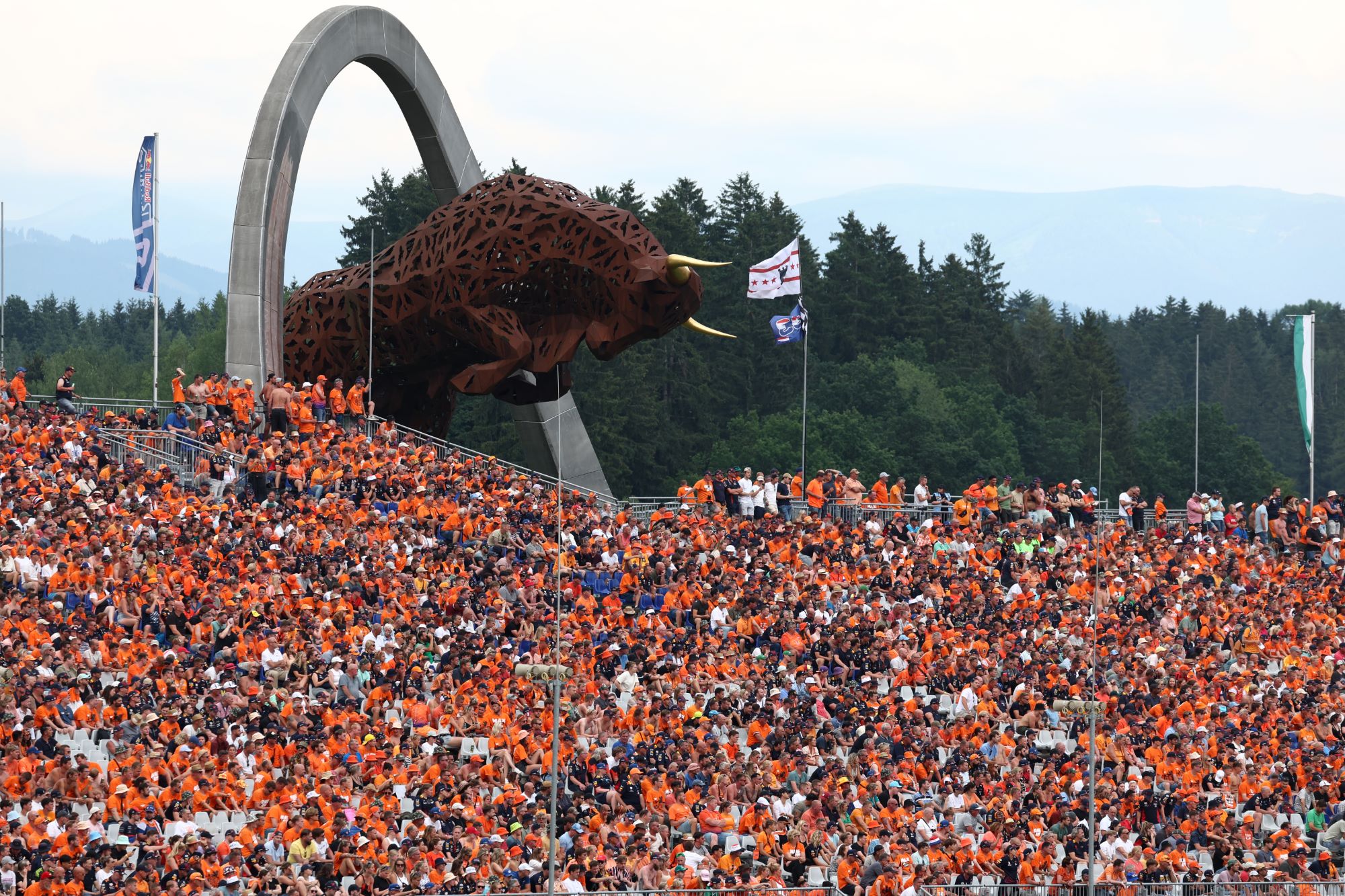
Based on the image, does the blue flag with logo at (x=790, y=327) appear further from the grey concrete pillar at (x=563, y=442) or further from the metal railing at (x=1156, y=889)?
the metal railing at (x=1156, y=889)

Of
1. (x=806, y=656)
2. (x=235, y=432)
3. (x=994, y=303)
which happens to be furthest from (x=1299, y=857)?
(x=994, y=303)

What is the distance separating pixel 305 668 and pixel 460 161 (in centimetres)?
2162

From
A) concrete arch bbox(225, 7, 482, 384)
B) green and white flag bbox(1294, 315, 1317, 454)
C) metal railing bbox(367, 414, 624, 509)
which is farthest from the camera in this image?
green and white flag bbox(1294, 315, 1317, 454)

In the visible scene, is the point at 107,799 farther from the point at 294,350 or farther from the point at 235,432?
the point at 294,350

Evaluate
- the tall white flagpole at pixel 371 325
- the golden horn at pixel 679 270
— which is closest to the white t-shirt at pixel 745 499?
the golden horn at pixel 679 270

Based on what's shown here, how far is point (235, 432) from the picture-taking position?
105 feet

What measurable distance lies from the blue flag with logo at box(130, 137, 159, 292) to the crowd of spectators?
3.93 m

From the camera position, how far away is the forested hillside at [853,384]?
70.5 m

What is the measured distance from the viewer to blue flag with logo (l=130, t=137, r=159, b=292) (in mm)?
35438

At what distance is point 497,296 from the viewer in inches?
1471

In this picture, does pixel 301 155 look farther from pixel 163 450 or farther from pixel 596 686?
pixel 596 686

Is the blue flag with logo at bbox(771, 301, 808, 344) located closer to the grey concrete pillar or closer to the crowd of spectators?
the grey concrete pillar

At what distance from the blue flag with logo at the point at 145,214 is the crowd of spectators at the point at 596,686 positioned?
12.9 ft

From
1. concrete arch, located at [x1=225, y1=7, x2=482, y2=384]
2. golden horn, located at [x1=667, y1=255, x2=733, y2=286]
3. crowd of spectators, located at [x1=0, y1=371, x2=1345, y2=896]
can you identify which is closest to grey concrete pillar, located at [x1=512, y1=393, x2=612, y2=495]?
crowd of spectators, located at [x1=0, y1=371, x2=1345, y2=896]
